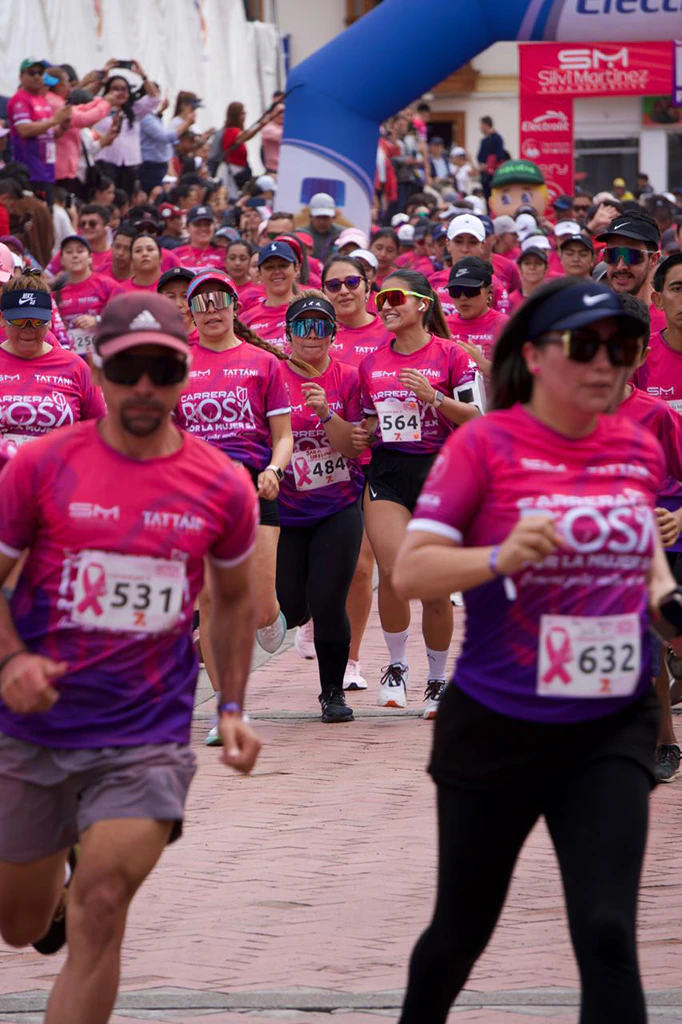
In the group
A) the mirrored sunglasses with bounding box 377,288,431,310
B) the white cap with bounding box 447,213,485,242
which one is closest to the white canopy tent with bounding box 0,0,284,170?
the white cap with bounding box 447,213,485,242

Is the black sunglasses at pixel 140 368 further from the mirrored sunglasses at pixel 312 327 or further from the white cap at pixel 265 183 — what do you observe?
the white cap at pixel 265 183

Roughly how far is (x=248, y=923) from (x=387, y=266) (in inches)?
497

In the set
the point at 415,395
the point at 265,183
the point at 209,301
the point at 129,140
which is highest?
the point at 129,140

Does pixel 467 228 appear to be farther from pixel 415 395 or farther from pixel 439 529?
pixel 439 529

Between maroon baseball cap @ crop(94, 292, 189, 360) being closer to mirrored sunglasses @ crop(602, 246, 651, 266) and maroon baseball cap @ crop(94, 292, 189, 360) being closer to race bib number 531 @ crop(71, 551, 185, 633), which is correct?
race bib number 531 @ crop(71, 551, 185, 633)

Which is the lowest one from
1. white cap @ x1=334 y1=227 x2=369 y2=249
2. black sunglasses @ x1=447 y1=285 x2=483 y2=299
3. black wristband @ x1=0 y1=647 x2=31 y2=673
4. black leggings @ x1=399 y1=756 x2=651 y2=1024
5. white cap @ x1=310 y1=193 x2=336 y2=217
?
black leggings @ x1=399 y1=756 x2=651 y2=1024

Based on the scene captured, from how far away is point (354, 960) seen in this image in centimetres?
580

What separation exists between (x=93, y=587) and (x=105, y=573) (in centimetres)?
4

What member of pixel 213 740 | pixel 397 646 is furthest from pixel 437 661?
pixel 213 740

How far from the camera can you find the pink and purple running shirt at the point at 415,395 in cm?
961

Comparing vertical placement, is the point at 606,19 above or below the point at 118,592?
above

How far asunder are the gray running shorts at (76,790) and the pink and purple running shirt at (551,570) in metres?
0.73

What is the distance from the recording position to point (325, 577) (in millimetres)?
9867

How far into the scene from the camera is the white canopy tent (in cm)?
2372
